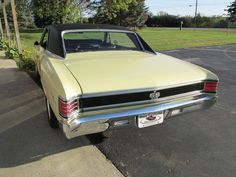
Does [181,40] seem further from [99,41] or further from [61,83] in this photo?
[61,83]

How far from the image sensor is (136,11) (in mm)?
29500

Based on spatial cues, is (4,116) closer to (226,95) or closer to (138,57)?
(138,57)

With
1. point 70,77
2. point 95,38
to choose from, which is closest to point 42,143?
point 70,77

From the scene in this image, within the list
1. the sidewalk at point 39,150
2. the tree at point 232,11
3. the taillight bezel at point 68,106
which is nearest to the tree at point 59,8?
the sidewalk at point 39,150

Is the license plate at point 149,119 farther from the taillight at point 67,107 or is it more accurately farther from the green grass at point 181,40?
the green grass at point 181,40

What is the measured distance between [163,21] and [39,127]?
5252cm

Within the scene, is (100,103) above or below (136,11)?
below

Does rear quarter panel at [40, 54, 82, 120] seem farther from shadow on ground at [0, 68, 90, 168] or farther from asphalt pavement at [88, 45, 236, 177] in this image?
asphalt pavement at [88, 45, 236, 177]

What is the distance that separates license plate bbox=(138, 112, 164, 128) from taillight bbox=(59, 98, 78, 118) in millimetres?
744

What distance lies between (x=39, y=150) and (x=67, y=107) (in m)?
1.04

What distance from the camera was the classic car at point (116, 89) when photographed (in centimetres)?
252

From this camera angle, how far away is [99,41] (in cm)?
438

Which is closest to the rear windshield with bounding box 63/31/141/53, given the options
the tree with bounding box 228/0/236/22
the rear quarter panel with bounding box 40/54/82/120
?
the rear quarter panel with bounding box 40/54/82/120

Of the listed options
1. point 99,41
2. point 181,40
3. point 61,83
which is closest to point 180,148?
point 61,83
